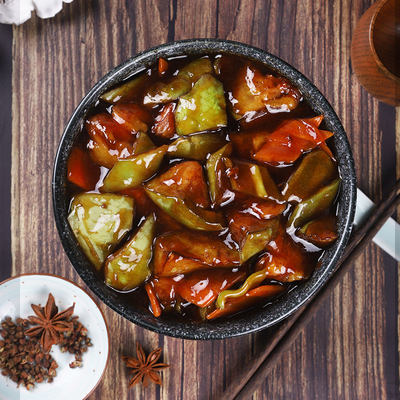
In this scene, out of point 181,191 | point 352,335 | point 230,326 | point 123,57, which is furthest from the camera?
point 352,335

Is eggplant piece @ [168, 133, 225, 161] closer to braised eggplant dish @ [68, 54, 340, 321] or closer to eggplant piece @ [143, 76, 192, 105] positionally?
braised eggplant dish @ [68, 54, 340, 321]

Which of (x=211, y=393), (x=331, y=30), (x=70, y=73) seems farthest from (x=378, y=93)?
(x=211, y=393)

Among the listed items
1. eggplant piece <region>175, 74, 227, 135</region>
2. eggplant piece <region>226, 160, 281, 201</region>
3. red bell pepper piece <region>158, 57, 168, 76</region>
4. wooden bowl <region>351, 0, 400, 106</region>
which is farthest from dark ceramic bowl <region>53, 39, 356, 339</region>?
wooden bowl <region>351, 0, 400, 106</region>

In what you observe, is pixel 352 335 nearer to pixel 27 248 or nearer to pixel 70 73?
pixel 27 248

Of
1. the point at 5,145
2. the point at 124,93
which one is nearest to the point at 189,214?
the point at 124,93

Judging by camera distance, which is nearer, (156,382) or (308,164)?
(308,164)

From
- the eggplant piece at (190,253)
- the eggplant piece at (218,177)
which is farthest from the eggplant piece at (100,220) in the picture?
the eggplant piece at (218,177)
